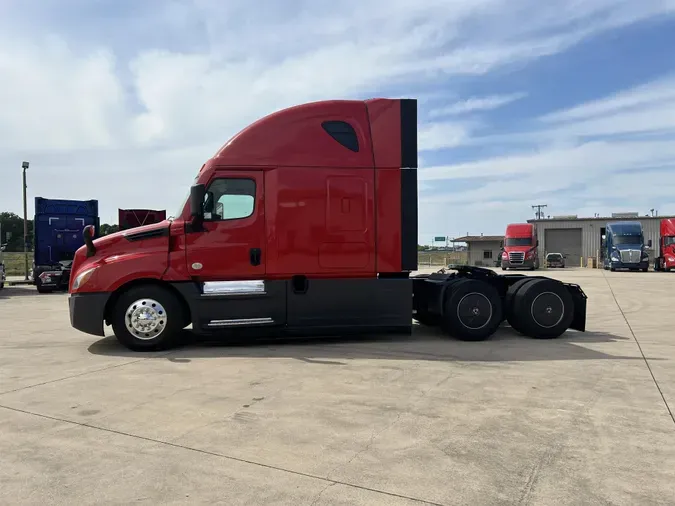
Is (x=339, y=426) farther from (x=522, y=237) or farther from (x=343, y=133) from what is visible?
(x=522, y=237)

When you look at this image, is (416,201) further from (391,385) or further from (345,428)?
(345,428)

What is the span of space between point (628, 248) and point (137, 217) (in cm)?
3195

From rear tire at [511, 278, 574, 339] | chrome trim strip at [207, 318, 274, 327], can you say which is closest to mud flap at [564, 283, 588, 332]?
rear tire at [511, 278, 574, 339]

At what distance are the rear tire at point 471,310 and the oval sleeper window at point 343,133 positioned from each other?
2798mm

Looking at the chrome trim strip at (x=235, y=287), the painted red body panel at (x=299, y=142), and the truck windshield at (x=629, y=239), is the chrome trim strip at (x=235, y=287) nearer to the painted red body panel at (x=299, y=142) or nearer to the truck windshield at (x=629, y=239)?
the painted red body panel at (x=299, y=142)

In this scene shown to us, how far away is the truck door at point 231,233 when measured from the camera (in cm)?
751

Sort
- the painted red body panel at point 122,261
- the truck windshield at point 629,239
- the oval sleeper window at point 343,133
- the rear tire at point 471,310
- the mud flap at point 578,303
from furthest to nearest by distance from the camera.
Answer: the truck windshield at point 629,239 < the mud flap at point 578,303 < the rear tire at point 471,310 < the oval sleeper window at point 343,133 < the painted red body panel at point 122,261

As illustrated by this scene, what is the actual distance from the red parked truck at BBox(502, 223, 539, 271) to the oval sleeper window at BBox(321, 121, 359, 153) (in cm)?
3215

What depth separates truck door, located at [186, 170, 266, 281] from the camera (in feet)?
24.6

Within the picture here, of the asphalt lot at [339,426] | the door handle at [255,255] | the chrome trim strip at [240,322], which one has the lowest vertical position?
the asphalt lot at [339,426]

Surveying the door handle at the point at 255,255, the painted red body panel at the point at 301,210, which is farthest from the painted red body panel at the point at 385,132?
the door handle at the point at 255,255

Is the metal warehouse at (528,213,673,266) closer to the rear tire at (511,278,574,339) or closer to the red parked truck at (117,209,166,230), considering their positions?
the red parked truck at (117,209,166,230)

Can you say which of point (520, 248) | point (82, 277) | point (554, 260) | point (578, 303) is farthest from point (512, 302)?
point (554, 260)

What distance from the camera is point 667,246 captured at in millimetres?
34219
